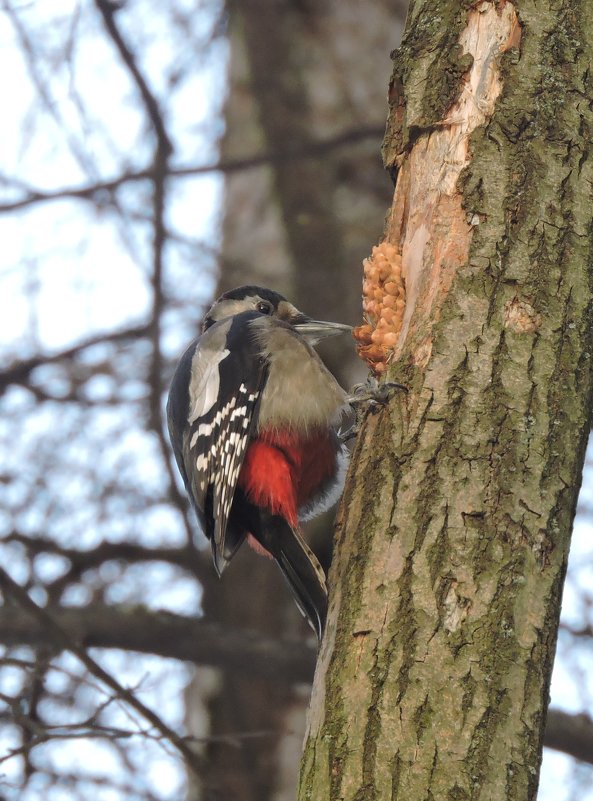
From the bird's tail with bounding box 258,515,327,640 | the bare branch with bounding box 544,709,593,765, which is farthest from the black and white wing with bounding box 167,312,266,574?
the bare branch with bounding box 544,709,593,765

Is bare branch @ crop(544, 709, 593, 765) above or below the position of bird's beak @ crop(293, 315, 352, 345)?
below

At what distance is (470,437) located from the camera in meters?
2.05

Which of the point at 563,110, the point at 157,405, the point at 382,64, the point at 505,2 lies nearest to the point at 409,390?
the point at 563,110

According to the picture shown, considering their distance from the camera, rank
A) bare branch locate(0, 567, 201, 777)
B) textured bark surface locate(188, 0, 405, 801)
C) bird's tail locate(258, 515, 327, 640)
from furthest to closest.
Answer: textured bark surface locate(188, 0, 405, 801)
bare branch locate(0, 567, 201, 777)
bird's tail locate(258, 515, 327, 640)

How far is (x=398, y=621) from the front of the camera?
6.20ft

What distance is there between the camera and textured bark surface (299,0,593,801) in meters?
1.79

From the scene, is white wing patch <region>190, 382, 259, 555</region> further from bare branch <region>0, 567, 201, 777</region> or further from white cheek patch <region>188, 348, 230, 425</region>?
bare branch <region>0, 567, 201, 777</region>

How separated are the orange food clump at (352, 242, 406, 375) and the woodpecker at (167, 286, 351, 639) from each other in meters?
0.73

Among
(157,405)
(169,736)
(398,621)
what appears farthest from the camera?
(157,405)

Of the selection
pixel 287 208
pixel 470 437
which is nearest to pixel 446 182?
pixel 470 437

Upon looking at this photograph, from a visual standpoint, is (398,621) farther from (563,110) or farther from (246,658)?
(246,658)

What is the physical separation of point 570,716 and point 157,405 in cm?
223

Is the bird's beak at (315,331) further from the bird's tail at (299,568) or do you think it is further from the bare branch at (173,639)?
the bare branch at (173,639)

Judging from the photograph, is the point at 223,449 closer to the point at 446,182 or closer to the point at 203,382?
the point at 203,382
